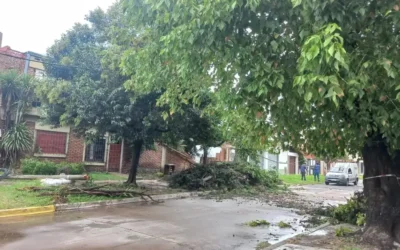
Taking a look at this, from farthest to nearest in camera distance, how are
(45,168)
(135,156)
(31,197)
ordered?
(45,168) < (135,156) < (31,197)

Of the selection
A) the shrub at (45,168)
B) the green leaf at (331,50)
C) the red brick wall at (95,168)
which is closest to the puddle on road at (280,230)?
the green leaf at (331,50)

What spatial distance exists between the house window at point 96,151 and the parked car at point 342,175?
19299 millimetres

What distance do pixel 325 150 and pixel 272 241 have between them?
8.14 ft

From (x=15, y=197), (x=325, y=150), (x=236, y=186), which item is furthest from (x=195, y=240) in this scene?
(x=236, y=186)

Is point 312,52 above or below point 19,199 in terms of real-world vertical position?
above

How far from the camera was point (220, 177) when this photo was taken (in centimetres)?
1898

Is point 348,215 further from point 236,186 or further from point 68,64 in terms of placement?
point 68,64

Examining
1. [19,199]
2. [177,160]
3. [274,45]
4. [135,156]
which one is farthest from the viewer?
[177,160]

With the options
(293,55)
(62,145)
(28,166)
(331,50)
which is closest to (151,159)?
(62,145)

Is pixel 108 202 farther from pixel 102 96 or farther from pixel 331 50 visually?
pixel 331 50

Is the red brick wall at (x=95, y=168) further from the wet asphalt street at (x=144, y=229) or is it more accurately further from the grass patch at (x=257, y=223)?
the grass patch at (x=257, y=223)

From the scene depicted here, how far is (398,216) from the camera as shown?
7695mm

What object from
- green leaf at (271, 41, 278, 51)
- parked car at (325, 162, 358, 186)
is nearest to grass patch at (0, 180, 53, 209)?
green leaf at (271, 41, 278, 51)

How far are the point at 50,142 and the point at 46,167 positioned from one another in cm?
265
